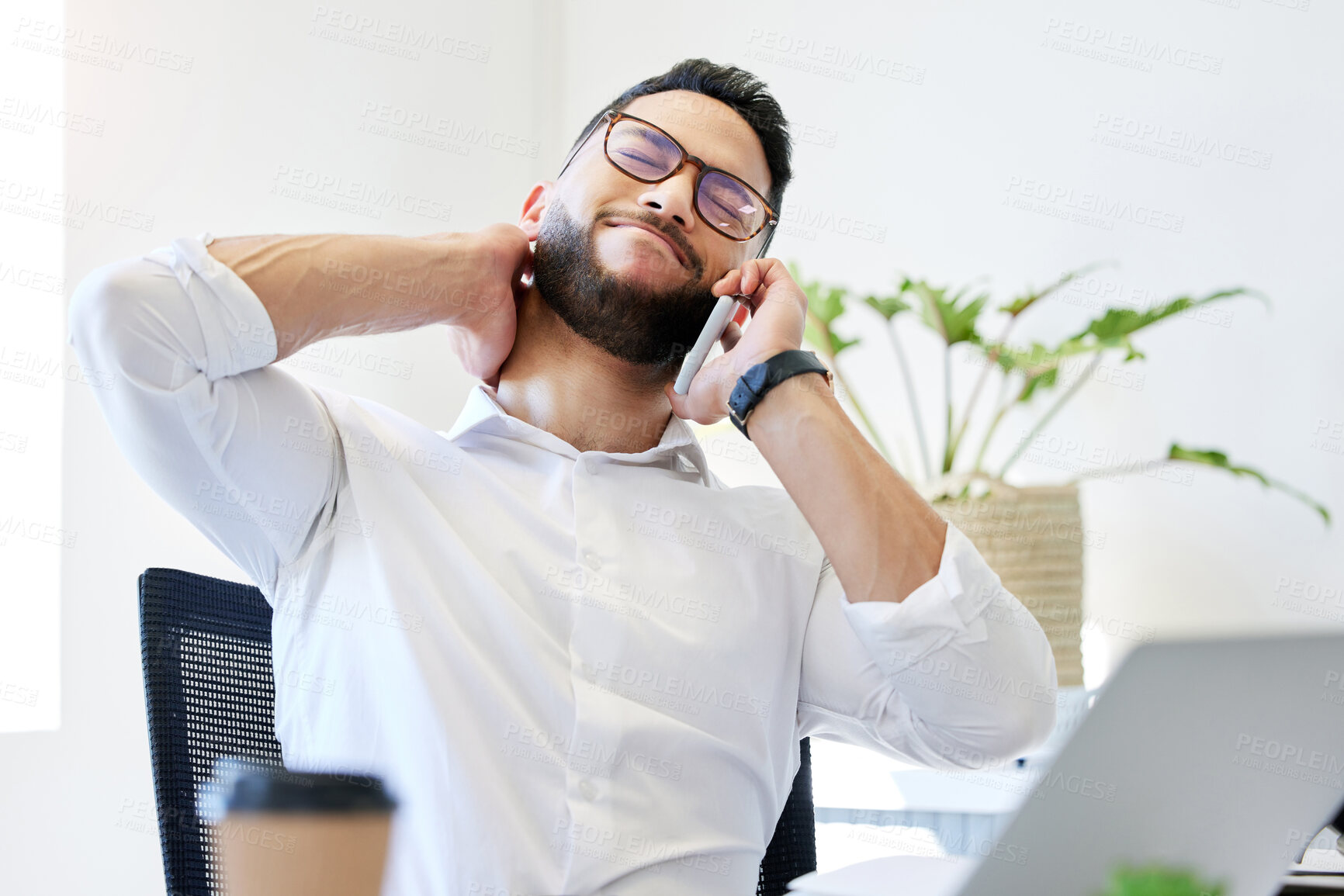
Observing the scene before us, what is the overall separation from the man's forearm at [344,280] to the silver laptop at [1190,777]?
70cm

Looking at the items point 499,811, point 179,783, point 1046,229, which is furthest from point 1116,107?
point 179,783

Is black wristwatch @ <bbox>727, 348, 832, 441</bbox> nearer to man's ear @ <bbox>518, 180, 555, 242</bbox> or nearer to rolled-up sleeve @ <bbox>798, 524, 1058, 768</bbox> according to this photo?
rolled-up sleeve @ <bbox>798, 524, 1058, 768</bbox>

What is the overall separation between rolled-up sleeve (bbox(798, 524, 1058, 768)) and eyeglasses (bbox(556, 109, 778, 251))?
53 cm

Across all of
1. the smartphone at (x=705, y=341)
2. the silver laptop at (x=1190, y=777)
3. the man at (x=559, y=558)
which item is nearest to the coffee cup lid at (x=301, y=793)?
the silver laptop at (x=1190, y=777)

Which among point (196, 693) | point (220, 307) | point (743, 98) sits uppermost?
point (743, 98)

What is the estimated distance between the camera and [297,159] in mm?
2258

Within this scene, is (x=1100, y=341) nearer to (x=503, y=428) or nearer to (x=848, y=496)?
(x=848, y=496)

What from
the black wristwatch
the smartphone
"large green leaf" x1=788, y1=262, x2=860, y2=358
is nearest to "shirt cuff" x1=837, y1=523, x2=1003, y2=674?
the black wristwatch

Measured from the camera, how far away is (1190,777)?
54 cm

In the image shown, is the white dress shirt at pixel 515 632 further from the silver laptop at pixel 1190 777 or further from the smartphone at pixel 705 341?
the silver laptop at pixel 1190 777

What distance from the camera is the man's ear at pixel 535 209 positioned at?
1.38 m

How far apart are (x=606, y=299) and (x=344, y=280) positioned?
1.13 feet

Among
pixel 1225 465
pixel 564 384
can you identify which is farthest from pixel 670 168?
pixel 1225 465

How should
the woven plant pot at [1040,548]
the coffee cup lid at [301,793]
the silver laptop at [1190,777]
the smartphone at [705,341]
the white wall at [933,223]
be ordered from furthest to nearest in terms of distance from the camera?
1. the white wall at [933,223]
2. the woven plant pot at [1040,548]
3. the smartphone at [705,341]
4. the silver laptop at [1190,777]
5. the coffee cup lid at [301,793]
